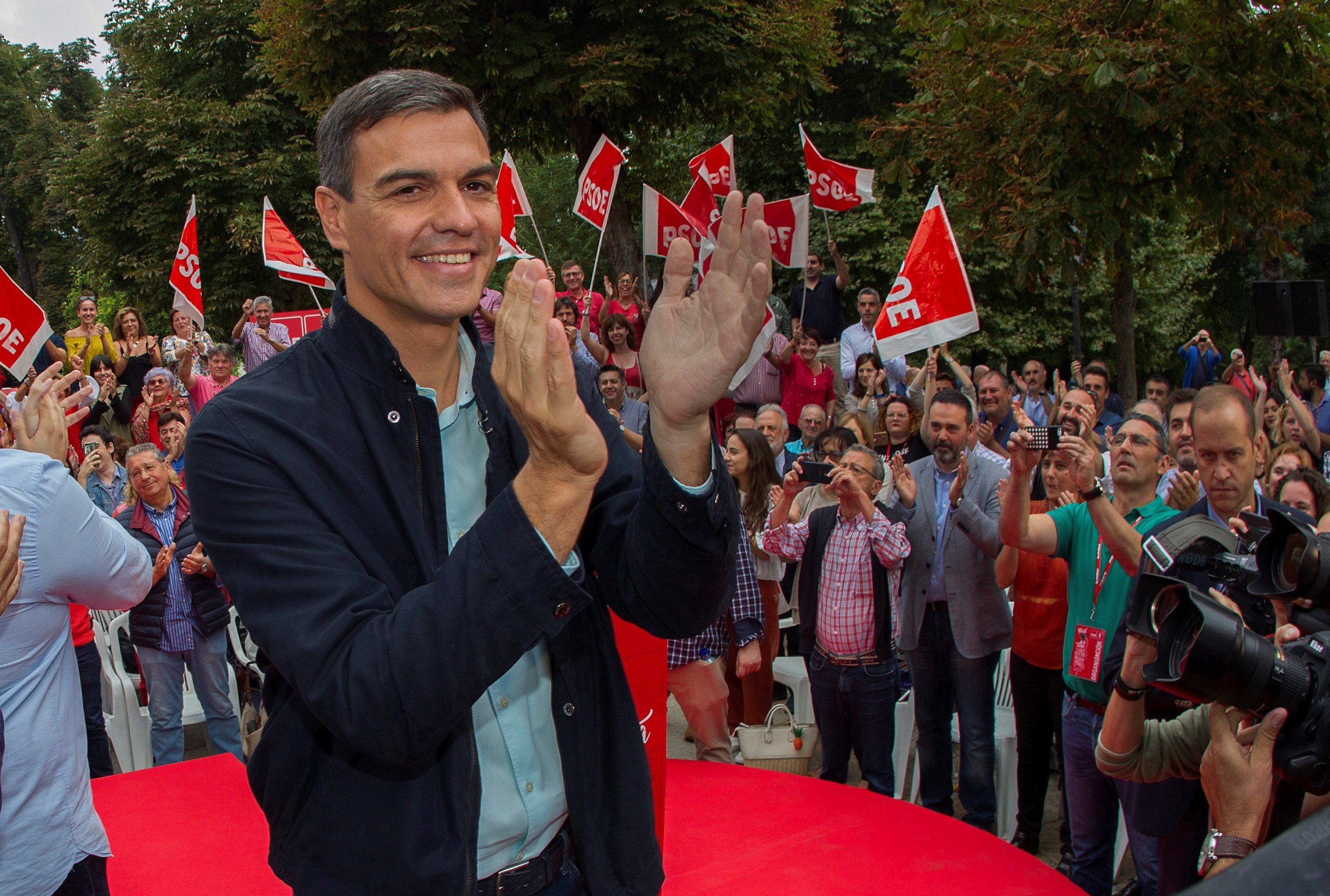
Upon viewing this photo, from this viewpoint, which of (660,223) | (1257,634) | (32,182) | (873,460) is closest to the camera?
(1257,634)

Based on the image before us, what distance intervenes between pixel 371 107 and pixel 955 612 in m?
4.37

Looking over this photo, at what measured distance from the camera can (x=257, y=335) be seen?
1211cm

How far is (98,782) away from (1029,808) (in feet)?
13.0

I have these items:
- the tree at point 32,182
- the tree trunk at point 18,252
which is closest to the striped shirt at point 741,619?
the tree at point 32,182

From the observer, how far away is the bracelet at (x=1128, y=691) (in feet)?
9.71

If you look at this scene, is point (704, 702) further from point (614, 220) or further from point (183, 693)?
point (614, 220)

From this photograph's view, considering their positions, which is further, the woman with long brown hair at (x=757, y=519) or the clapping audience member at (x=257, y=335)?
the clapping audience member at (x=257, y=335)

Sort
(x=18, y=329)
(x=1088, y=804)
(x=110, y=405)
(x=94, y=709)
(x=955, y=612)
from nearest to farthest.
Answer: (x=1088, y=804) → (x=955, y=612) → (x=94, y=709) → (x=18, y=329) → (x=110, y=405)

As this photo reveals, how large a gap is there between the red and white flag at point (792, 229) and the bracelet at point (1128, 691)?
6.67 meters

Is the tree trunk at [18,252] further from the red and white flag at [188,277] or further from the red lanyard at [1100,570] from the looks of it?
the red lanyard at [1100,570]

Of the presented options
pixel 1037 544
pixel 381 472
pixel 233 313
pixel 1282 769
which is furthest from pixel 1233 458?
pixel 233 313

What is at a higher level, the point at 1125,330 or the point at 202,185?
the point at 202,185

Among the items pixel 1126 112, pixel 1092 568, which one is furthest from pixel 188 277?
pixel 1092 568

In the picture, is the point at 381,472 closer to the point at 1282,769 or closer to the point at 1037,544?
the point at 1282,769
